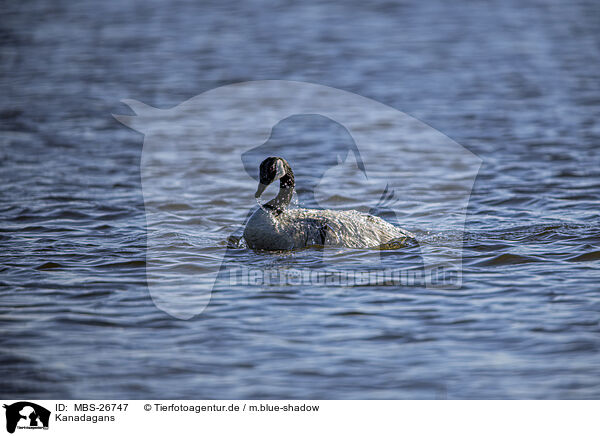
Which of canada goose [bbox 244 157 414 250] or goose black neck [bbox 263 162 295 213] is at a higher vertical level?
goose black neck [bbox 263 162 295 213]

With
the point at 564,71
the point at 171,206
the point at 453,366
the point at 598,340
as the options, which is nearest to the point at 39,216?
the point at 171,206

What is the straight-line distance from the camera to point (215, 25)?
84.3ft

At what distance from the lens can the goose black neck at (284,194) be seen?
9.73 m

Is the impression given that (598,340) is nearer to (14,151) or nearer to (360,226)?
(360,226)

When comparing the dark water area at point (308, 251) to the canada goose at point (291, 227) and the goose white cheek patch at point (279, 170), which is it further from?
the goose white cheek patch at point (279, 170)

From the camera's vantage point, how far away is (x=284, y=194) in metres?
9.77

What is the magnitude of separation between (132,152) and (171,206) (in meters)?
3.51

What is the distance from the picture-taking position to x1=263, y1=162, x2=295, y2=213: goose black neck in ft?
31.9
